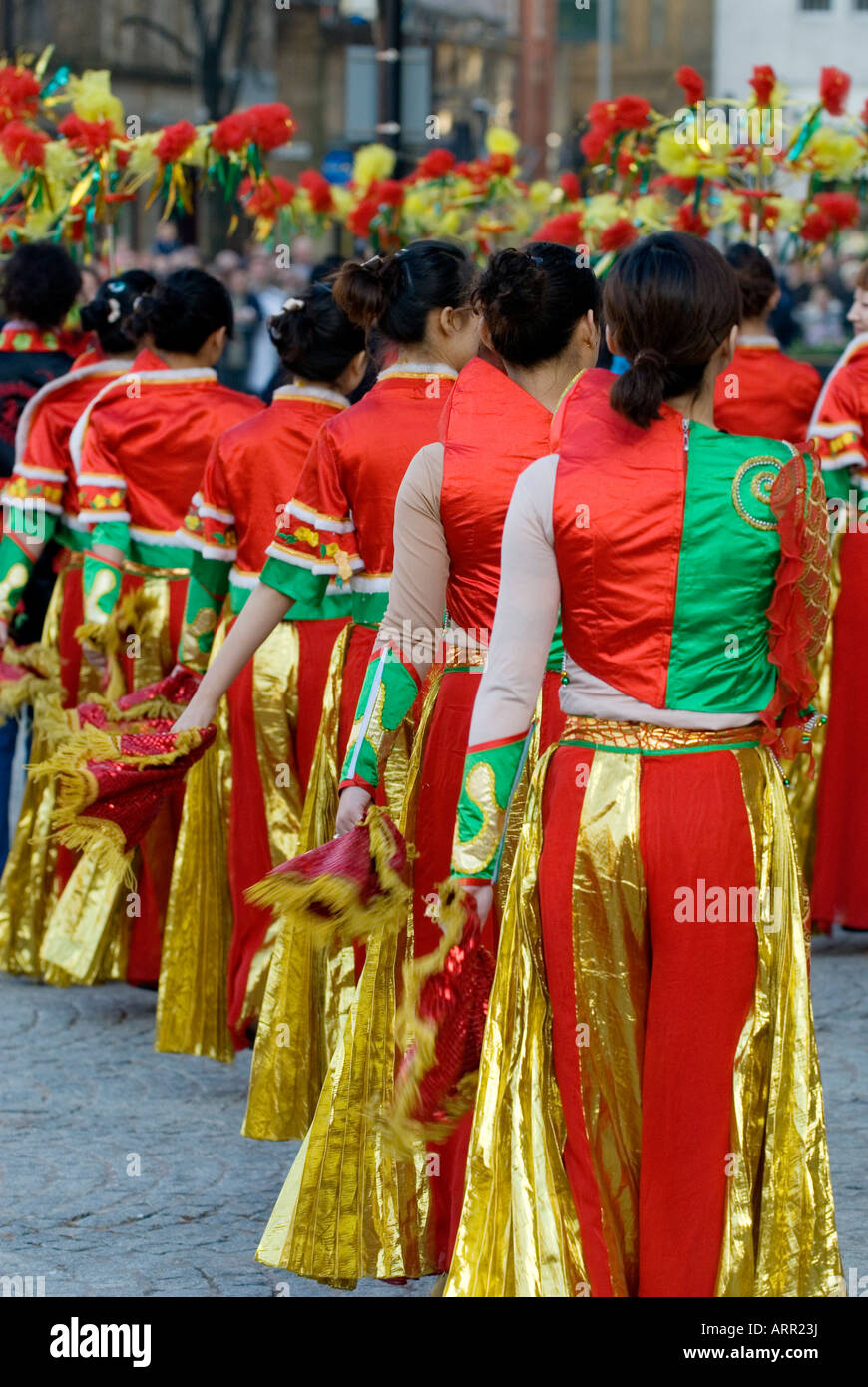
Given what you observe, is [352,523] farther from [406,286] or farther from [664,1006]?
[664,1006]

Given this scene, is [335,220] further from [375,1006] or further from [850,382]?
[375,1006]

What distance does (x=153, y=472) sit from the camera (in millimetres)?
5715

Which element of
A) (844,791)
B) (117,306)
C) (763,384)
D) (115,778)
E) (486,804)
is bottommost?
(844,791)

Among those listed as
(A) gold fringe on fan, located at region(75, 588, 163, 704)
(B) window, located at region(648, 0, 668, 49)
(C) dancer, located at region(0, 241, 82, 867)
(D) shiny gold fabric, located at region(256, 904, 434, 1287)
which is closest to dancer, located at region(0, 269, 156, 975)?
(C) dancer, located at region(0, 241, 82, 867)

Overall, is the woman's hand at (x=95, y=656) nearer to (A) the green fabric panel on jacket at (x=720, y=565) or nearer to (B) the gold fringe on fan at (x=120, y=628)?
(B) the gold fringe on fan at (x=120, y=628)

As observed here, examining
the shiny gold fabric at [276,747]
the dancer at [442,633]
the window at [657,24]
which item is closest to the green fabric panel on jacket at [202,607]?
the shiny gold fabric at [276,747]

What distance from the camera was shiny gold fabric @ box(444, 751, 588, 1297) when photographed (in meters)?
3.05

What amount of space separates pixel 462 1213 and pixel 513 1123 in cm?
16

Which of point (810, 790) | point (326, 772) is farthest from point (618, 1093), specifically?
point (810, 790)

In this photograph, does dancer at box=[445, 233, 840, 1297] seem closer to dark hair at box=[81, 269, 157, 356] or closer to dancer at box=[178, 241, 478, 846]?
dancer at box=[178, 241, 478, 846]

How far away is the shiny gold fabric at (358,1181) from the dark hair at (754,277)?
3454 millimetres

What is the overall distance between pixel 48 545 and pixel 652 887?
3.76 meters

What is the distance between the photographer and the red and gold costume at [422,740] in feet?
11.5
